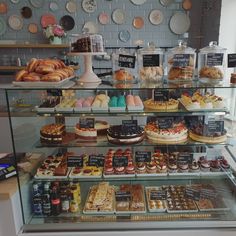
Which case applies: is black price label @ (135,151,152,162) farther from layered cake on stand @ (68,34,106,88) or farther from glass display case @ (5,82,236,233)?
layered cake on stand @ (68,34,106,88)

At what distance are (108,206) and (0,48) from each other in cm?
393

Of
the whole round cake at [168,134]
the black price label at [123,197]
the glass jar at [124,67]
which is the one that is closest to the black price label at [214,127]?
the whole round cake at [168,134]

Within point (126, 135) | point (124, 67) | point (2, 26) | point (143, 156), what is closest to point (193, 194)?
point (143, 156)

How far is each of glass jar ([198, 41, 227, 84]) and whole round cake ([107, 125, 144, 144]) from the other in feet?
1.79

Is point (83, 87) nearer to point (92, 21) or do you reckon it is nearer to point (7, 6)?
point (92, 21)

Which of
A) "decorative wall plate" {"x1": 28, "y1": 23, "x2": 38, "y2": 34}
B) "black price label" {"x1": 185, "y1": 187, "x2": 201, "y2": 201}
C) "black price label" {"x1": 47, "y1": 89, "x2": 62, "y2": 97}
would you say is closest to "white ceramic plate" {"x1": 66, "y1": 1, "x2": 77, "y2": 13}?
"decorative wall plate" {"x1": 28, "y1": 23, "x2": 38, "y2": 34}

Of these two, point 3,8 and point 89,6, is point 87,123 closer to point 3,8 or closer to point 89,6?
point 89,6

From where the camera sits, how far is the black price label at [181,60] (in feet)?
5.64

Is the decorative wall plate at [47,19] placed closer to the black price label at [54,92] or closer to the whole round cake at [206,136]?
the black price label at [54,92]

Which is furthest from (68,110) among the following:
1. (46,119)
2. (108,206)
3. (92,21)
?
(92,21)

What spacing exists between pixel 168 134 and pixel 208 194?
61 cm

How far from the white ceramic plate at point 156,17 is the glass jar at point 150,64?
125 inches

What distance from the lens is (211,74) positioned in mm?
1733

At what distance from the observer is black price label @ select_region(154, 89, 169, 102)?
1.70 meters
